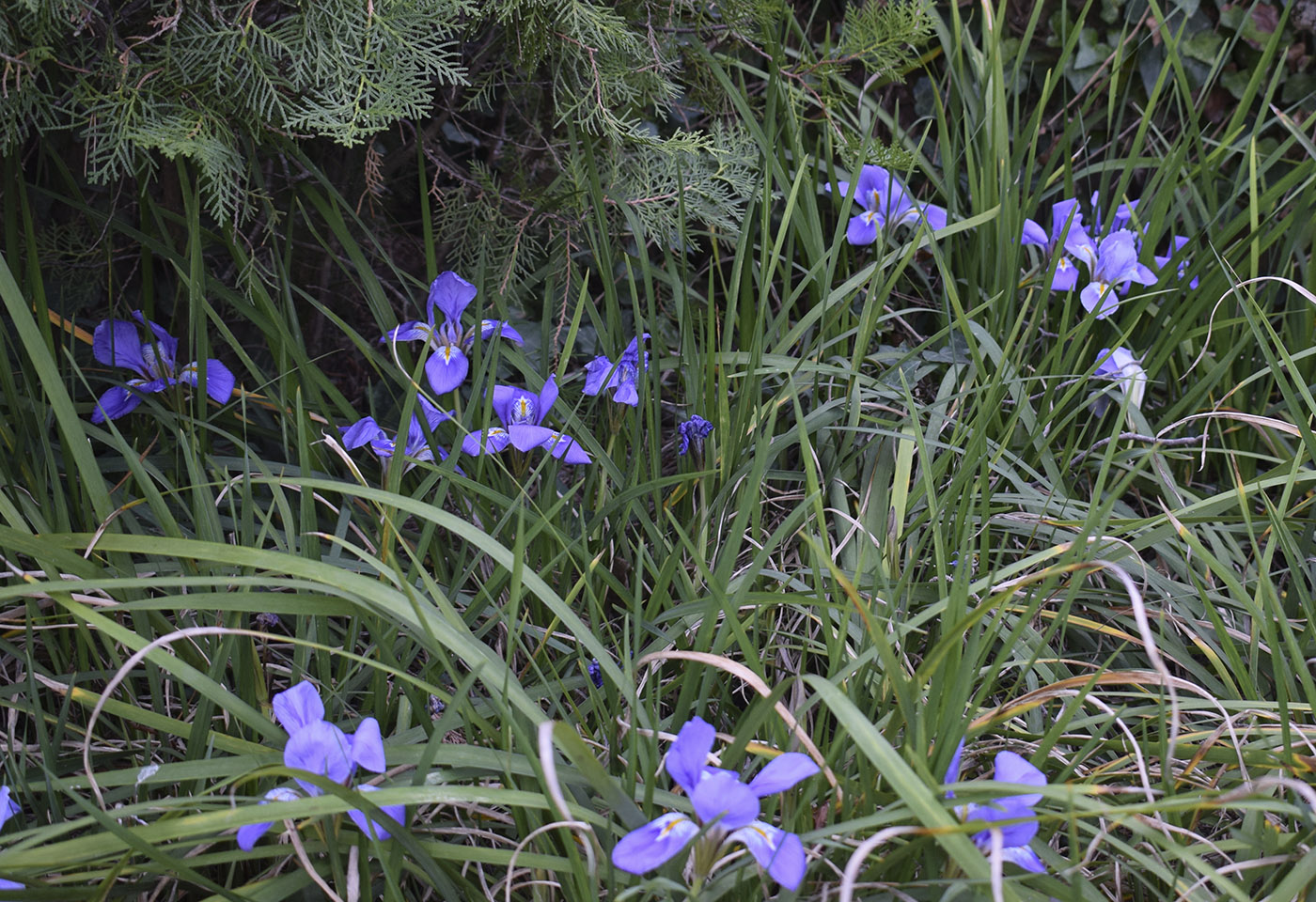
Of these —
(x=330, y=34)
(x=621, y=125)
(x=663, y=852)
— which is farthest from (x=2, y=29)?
(x=663, y=852)

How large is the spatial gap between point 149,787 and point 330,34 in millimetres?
1032

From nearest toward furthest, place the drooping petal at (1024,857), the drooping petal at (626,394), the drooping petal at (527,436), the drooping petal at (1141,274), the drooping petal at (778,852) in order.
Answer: the drooping petal at (778,852)
the drooping petal at (1024,857)
the drooping petal at (527,436)
the drooping petal at (626,394)
the drooping petal at (1141,274)

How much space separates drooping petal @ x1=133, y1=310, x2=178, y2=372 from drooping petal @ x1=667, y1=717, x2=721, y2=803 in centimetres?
110

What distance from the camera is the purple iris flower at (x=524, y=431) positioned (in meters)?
1.42

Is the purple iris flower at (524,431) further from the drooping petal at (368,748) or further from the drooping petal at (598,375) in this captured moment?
the drooping petal at (368,748)

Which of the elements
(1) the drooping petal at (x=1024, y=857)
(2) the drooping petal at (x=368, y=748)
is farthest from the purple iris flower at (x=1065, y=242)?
(2) the drooping petal at (x=368, y=748)

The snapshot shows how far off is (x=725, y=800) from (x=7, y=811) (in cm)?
72

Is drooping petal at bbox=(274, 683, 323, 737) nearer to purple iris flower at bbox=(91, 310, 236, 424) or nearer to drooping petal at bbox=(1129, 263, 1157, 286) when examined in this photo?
purple iris flower at bbox=(91, 310, 236, 424)

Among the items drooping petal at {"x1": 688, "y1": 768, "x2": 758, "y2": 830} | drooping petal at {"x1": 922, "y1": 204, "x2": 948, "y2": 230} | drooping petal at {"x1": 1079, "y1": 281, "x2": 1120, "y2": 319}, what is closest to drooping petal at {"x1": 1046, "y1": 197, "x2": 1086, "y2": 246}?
drooping petal at {"x1": 1079, "y1": 281, "x2": 1120, "y2": 319}

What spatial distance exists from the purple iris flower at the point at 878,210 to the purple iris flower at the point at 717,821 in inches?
48.5

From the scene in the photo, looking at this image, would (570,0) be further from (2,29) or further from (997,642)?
(997,642)

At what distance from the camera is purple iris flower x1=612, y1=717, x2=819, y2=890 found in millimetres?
855

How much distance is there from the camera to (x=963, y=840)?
0.83 metres

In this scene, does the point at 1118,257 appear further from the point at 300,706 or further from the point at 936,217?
the point at 300,706
